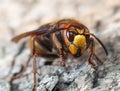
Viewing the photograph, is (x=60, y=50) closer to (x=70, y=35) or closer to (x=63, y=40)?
(x=63, y=40)

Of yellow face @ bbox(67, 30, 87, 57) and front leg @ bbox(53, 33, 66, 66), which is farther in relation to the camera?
front leg @ bbox(53, 33, 66, 66)

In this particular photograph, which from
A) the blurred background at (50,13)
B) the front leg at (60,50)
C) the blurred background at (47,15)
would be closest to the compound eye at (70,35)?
the front leg at (60,50)

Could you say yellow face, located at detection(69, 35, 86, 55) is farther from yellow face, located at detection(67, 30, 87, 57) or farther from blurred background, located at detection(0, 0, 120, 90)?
blurred background, located at detection(0, 0, 120, 90)

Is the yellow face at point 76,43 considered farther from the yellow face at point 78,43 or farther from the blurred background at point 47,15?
the blurred background at point 47,15

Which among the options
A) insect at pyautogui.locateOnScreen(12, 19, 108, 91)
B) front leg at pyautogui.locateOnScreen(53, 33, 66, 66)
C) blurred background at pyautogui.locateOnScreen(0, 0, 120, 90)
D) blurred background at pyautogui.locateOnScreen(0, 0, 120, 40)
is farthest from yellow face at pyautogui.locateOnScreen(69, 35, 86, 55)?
blurred background at pyautogui.locateOnScreen(0, 0, 120, 40)

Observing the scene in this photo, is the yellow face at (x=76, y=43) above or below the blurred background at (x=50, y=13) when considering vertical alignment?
below

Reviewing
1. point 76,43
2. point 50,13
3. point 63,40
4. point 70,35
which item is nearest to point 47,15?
point 50,13
